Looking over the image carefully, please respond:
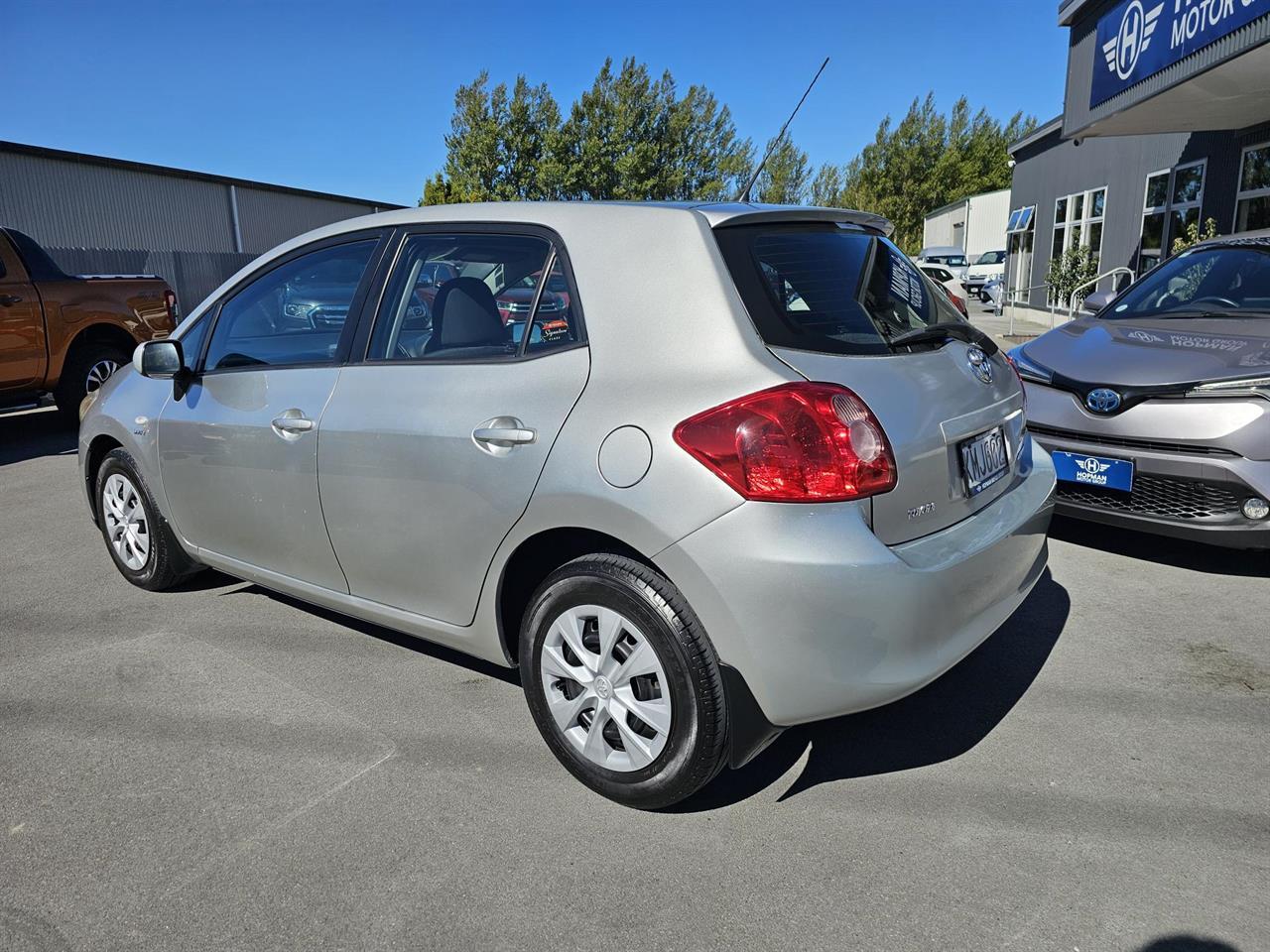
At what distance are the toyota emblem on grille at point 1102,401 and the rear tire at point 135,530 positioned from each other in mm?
4266

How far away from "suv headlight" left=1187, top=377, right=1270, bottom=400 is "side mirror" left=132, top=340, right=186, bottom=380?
4.33 m

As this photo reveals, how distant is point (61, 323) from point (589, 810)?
27.5ft

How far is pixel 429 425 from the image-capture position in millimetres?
2744

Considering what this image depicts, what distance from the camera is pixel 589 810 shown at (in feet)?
8.37

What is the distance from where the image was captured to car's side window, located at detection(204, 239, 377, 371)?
3.22 m

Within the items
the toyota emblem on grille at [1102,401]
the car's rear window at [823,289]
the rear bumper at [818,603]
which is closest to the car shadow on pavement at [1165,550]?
the toyota emblem on grille at [1102,401]

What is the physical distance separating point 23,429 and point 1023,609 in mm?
9913

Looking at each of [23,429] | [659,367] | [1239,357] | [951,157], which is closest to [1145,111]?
[1239,357]

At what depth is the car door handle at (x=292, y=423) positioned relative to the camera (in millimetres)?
3104

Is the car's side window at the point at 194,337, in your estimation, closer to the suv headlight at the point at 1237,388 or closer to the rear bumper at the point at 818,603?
the rear bumper at the point at 818,603

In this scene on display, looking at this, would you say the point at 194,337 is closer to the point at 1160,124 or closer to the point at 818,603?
the point at 818,603

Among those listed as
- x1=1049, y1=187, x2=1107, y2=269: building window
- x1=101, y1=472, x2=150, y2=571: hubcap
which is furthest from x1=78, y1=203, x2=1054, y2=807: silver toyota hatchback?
x1=1049, y1=187, x2=1107, y2=269: building window

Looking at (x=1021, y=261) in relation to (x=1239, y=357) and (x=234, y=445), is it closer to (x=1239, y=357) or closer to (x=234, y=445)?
(x=1239, y=357)

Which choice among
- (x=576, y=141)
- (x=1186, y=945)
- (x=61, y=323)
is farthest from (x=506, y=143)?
(x=1186, y=945)
